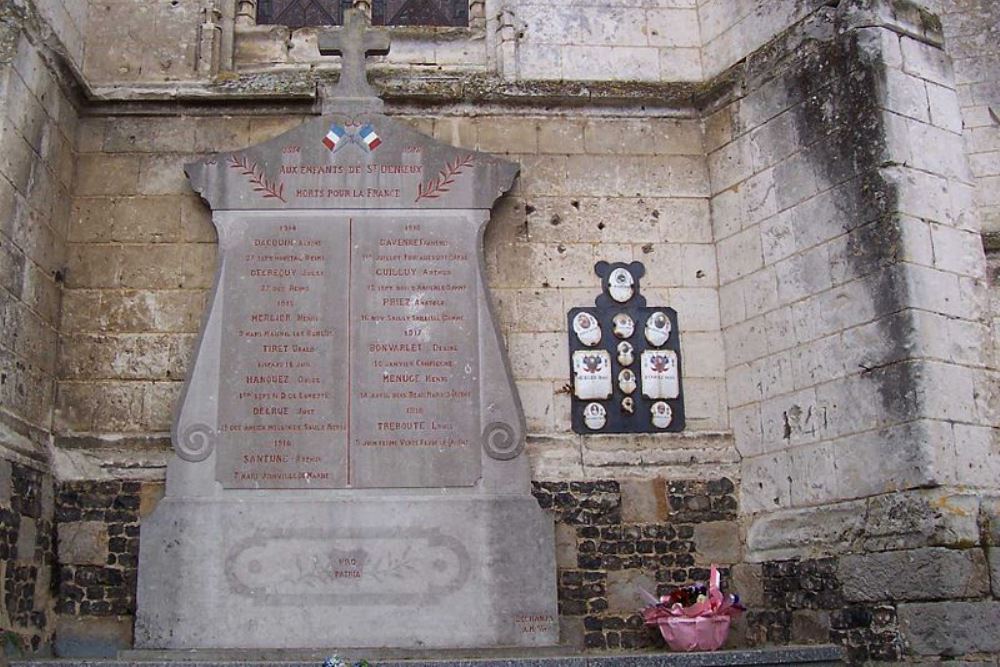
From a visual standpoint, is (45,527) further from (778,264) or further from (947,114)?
(947,114)

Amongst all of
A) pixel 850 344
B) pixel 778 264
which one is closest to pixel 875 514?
pixel 850 344

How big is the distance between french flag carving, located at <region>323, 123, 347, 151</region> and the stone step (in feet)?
10.3

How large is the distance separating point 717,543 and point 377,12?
4603mm

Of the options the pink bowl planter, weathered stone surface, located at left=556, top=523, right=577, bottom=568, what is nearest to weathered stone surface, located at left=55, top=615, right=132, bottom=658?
weathered stone surface, located at left=556, top=523, right=577, bottom=568

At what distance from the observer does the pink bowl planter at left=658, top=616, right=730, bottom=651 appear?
5.98 metres

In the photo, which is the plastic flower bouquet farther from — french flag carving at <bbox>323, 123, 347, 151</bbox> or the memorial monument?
french flag carving at <bbox>323, 123, 347, 151</bbox>

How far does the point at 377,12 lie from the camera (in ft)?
27.1

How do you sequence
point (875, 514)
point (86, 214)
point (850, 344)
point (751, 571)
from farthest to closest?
point (86, 214) → point (751, 571) → point (850, 344) → point (875, 514)

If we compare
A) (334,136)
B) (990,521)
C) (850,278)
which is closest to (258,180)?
(334,136)

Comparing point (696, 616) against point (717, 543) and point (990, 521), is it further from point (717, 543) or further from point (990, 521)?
point (990, 521)

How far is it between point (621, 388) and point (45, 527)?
139 inches

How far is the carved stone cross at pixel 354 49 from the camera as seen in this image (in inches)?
283

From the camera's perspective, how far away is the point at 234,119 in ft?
24.3

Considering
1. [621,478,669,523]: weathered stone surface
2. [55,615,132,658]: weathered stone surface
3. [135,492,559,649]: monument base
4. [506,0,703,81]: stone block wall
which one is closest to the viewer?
[135,492,559,649]: monument base
